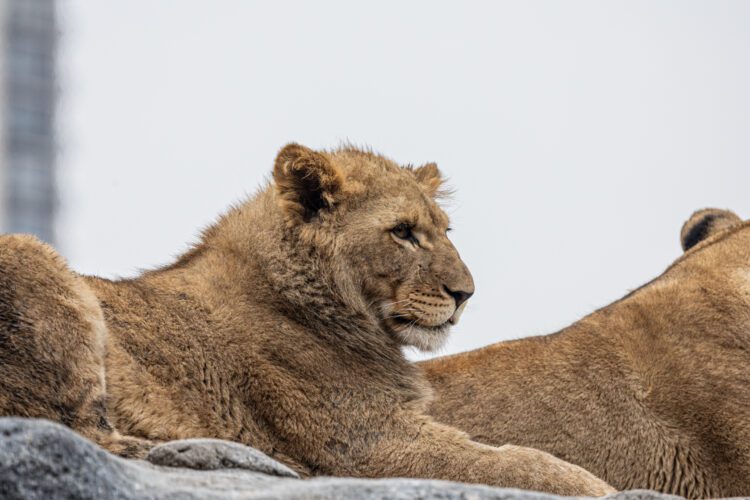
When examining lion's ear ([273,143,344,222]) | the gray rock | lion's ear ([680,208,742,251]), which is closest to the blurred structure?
lion's ear ([680,208,742,251])

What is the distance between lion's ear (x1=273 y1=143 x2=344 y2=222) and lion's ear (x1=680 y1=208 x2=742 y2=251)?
3.56 m

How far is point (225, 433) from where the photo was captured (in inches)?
226

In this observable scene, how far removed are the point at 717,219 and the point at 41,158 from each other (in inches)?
3154

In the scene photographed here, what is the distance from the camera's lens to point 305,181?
6.52 meters

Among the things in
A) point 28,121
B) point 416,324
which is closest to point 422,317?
point 416,324

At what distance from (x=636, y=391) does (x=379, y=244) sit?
1.92 m

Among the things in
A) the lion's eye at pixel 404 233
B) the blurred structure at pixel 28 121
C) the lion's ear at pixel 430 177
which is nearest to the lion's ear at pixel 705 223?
the lion's ear at pixel 430 177

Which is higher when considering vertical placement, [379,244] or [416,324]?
[379,244]

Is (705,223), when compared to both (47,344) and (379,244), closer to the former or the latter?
(379,244)

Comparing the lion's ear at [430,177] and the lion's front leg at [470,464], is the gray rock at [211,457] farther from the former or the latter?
the lion's ear at [430,177]

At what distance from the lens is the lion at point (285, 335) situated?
525 cm

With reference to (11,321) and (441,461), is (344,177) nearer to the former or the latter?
(441,461)

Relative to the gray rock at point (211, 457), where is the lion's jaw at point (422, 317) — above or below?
above

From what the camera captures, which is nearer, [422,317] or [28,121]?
[422,317]
